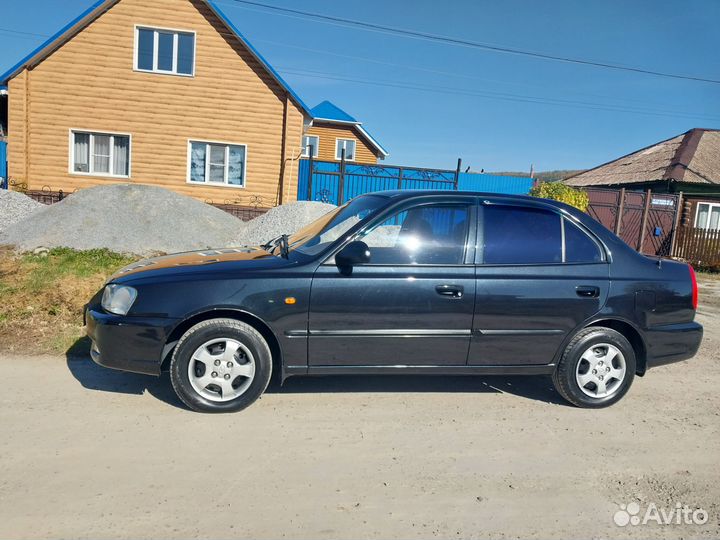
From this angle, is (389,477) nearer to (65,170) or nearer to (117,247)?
(117,247)

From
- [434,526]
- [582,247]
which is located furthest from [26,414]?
[582,247]

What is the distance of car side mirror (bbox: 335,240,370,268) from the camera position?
4.36 m

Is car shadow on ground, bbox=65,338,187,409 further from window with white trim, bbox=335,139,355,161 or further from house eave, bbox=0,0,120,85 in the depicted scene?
window with white trim, bbox=335,139,355,161

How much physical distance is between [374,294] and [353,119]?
3107 centimetres

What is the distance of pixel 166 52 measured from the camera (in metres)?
18.0

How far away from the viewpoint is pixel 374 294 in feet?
14.6

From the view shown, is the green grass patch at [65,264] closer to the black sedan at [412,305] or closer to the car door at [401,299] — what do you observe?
the black sedan at [412,305]

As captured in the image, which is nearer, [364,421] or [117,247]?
[364,421]

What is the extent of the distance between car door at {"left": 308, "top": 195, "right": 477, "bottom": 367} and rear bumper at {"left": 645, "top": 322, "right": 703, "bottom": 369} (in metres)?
1.67

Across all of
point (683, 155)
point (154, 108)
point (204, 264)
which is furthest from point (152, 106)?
point (683, 155)

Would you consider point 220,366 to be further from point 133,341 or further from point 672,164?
point 672,164

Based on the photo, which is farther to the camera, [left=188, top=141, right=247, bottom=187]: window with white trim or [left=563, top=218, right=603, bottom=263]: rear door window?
[left=188, top=141, right=247, bottom=187]: window with white trim

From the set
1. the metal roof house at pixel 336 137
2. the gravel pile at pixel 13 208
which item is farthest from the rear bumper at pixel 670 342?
the metal roof house at pixel 336 137

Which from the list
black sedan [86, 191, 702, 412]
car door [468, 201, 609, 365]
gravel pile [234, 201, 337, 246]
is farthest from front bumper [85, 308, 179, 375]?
gravel pile [234, 201, 337, 246]
